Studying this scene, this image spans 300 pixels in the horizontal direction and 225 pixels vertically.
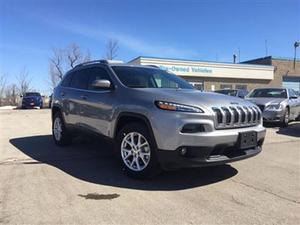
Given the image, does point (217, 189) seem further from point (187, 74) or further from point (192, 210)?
point (187, 74)

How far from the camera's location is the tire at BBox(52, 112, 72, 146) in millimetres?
7670

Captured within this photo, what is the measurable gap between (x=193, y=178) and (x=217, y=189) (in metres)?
0.59

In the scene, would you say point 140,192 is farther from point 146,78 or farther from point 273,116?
point 273,116

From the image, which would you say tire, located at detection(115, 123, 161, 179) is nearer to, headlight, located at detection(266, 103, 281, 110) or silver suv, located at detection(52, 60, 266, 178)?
silver suv, located at detection(52, 60, 266, 178)

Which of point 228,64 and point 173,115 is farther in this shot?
point 228,64

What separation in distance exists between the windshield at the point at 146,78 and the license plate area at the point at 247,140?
1690 mm

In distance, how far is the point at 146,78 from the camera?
20.1 ft

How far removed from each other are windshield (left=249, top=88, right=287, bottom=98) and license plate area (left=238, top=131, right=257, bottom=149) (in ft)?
29.1

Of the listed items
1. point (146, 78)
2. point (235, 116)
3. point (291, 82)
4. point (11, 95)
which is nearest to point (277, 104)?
point (146, 78)

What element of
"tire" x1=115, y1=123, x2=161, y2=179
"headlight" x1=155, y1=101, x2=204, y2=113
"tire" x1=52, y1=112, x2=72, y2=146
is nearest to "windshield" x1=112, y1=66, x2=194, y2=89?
"tire" x1=115, y1=123, x2=161, y2=179

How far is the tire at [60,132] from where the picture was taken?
25.2 ft

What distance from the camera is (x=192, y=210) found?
3.87 metres

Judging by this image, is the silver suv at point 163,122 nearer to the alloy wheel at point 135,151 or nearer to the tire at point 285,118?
the alloy wheel at point 135,151

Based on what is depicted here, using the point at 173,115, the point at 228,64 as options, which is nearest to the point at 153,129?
the point at 173,115
